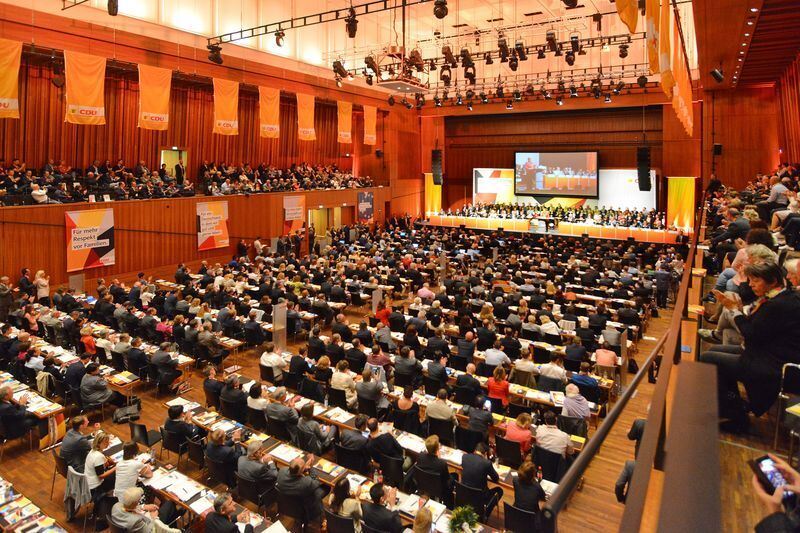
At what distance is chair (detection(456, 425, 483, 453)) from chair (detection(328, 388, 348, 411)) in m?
2.10

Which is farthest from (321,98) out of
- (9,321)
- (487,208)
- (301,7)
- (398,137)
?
(9,321)

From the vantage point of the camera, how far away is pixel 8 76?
14.3 meters

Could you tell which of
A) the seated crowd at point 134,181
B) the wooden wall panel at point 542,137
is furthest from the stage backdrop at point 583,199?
the seated crowd at point 134,181

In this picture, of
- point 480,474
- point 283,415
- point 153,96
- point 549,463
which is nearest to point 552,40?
point 153,96

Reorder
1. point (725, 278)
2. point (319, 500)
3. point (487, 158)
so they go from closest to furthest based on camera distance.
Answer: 1. point (725, 278)
2. point (319, 500)
3. point (487, 158)

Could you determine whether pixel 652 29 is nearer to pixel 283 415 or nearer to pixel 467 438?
pixel 467 438

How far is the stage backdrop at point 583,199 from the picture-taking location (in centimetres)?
2902

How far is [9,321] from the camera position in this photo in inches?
498

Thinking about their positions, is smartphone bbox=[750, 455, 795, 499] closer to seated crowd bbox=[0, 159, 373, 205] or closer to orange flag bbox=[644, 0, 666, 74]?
orange flag bbox=[644, 0, 666, 74]

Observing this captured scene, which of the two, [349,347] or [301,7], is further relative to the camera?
[301,7]

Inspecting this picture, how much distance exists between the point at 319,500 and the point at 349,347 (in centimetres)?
481

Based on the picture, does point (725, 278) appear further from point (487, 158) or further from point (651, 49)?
point (487, 158)

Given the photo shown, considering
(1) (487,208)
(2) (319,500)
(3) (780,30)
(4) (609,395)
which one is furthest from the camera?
(1) (487,208)

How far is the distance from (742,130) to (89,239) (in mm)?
27248
